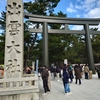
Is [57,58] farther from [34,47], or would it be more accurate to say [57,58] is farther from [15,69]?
[15,69]

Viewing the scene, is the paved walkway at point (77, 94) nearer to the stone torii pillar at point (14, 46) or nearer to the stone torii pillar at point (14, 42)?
the stone torii pillar at point (14, 46)

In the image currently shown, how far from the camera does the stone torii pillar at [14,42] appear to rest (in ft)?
19.9

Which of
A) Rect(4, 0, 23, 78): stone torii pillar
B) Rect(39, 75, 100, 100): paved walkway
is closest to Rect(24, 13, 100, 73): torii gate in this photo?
Rect(4, 0, 23, 78): stone torii pillar

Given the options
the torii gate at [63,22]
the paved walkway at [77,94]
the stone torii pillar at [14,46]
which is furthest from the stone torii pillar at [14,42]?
the torii gate at [63,22]

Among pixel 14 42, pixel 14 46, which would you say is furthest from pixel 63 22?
pixel 14 46

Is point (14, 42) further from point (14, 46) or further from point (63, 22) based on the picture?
point (63, 22)

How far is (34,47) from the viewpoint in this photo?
20844mm

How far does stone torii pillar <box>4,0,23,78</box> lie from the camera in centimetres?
608

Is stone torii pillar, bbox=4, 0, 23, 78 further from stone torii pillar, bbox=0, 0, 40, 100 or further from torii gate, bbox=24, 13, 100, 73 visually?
torii gate, bbox=24, 13, 100, 73

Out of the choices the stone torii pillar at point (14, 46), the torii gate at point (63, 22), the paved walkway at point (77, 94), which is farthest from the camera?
the torii gate at point (63, 22)

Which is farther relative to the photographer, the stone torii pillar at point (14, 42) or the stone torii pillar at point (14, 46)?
the stone torii pillar at point (14, 42)

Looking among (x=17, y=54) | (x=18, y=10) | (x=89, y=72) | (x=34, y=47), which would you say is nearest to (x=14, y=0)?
(x=18, y=10)

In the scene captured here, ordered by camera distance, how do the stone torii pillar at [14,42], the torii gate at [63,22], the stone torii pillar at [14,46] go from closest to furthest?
1. the stone torii pillar at [14,46]
2. the stone torii pillar at [14,42]
3. the torii gate at [63,22]

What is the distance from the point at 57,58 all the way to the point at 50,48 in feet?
8.55
